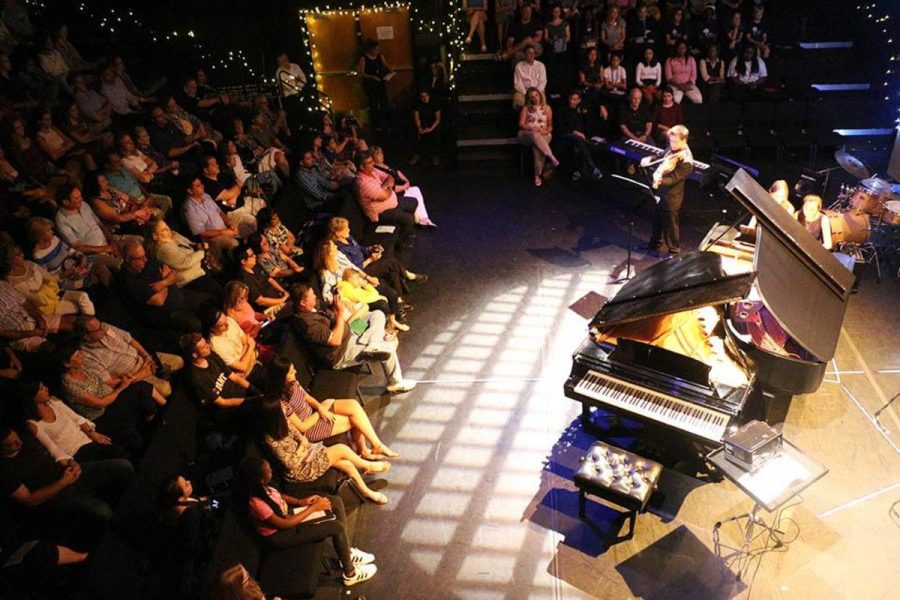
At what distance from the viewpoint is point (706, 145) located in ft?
29.7

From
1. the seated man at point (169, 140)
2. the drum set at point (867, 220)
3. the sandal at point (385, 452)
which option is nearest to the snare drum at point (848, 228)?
the drum set at point (867, 220)

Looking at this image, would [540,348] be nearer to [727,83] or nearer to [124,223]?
[124,223]

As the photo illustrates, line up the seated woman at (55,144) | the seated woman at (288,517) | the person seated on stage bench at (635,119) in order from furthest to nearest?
the person seated on stage bench at (635,119), the seated woman at (55,144), the seated woman at (288,517)

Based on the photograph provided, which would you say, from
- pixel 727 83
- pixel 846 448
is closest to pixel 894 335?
pixel 846 448

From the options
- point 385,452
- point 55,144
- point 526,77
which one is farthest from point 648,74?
point 55,144

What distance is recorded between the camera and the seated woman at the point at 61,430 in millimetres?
3920

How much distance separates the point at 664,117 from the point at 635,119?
1.32 feet

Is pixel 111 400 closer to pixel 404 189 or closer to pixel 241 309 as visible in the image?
pixel 241 309

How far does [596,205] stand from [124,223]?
18.8 ft

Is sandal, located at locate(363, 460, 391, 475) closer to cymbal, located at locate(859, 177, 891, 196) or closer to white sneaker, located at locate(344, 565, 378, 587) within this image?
white sneaker, located at locate(344, 565, 378, 587)

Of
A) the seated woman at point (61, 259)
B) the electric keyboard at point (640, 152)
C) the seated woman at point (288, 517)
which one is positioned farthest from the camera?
the electric keyboard at point (640, 152)

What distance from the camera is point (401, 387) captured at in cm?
543

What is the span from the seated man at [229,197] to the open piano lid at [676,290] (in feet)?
13.8

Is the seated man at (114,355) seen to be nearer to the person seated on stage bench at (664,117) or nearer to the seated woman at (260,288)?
the seated woman at (260,288)
